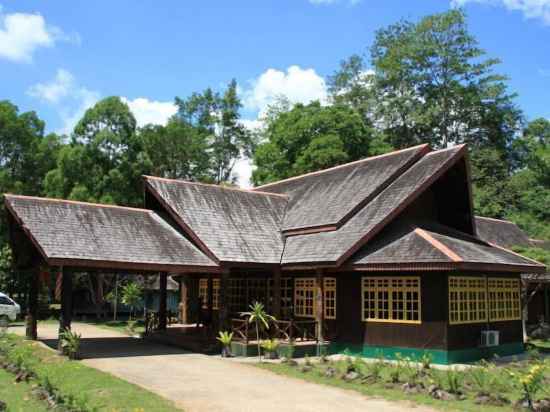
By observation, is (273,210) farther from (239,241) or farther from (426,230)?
(426,230)

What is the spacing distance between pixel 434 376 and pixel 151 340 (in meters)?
12.6

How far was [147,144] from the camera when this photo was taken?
45.5 meters

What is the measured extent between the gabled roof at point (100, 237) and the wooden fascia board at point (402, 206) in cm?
446

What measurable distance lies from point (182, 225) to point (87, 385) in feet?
27.5

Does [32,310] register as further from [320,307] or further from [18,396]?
[320,307]


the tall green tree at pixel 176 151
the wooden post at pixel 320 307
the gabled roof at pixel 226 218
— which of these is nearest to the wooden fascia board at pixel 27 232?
the gabled roof at pixel 226 218

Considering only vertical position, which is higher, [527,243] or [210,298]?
[527,243]

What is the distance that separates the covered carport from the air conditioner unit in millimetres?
8464

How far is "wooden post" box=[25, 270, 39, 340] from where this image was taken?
19.6 m

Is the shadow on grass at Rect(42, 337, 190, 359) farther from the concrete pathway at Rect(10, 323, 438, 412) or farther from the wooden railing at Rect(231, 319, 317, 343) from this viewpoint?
the wooden railing at Rect(231, 319, 317, 343)

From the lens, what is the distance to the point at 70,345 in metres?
15.6

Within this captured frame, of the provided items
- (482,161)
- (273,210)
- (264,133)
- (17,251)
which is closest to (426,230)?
(273,210)

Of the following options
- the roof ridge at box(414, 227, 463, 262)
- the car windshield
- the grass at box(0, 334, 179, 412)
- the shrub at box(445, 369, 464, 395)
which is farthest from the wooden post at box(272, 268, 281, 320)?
the car windshield

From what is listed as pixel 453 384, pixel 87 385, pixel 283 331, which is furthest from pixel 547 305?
pixel 87 385
